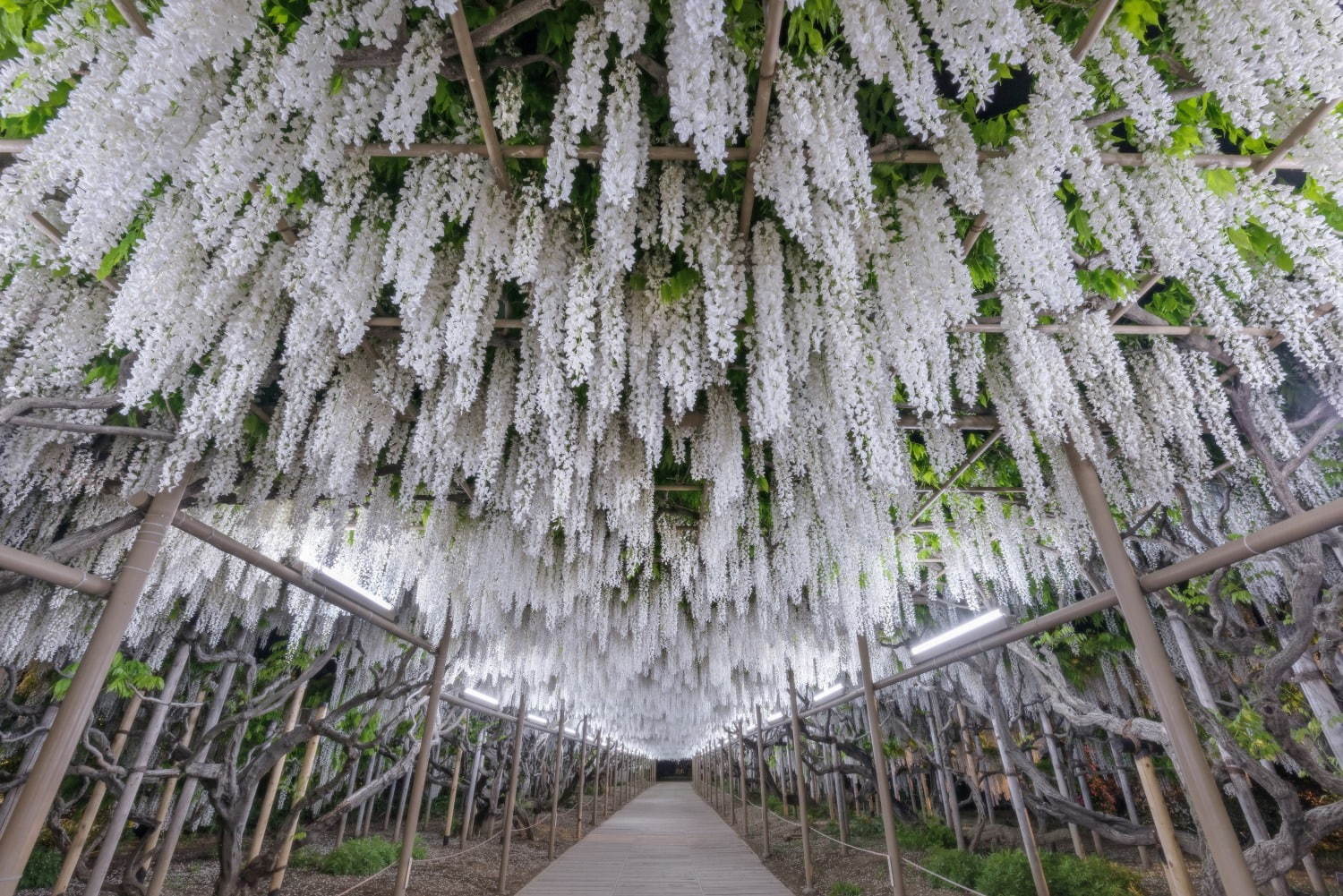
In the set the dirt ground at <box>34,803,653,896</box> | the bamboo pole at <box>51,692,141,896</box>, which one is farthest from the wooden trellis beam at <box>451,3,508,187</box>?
the dirt ground at <box>34,803,653,896</box>

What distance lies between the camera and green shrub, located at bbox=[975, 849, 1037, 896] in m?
6.81

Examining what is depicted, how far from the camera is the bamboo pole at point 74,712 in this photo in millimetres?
2297

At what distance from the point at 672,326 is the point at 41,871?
11.9 meters

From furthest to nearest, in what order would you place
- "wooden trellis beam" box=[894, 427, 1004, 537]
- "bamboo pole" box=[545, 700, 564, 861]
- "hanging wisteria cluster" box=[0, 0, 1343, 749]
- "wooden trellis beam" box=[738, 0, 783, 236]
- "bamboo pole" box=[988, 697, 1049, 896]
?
"bamboo pole" box=[545, 700, 564, 861] < "bamboo pole" box=[988, 697, 1049, 896] < "wooden trellis beam" box=[894, 427, 1004, 537] < "hanging wisteria cluster" box=[0, 0, 1343, 749] < "wooden trellis beam" box=[738, 0, 783, 236]

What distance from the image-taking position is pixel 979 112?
8.70 feet

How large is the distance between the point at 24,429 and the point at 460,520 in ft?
11.3

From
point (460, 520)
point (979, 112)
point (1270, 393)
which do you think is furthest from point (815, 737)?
point (979, 112)

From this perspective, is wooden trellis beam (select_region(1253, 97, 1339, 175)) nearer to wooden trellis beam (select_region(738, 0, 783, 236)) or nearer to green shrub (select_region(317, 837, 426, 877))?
wooden trellis beam (select_region(738, 0, 783, 236))

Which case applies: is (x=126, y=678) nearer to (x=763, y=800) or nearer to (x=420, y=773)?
(x=420, y=773)

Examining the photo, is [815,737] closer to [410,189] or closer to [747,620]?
[747,620]

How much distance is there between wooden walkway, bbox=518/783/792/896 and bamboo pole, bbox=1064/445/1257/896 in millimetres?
6495

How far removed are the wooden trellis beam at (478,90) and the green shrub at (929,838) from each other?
12.6 m

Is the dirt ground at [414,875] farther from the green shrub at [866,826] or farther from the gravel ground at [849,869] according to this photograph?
the green shrub at [866,826]

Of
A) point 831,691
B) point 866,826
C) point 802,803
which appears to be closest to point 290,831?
point 802,803
